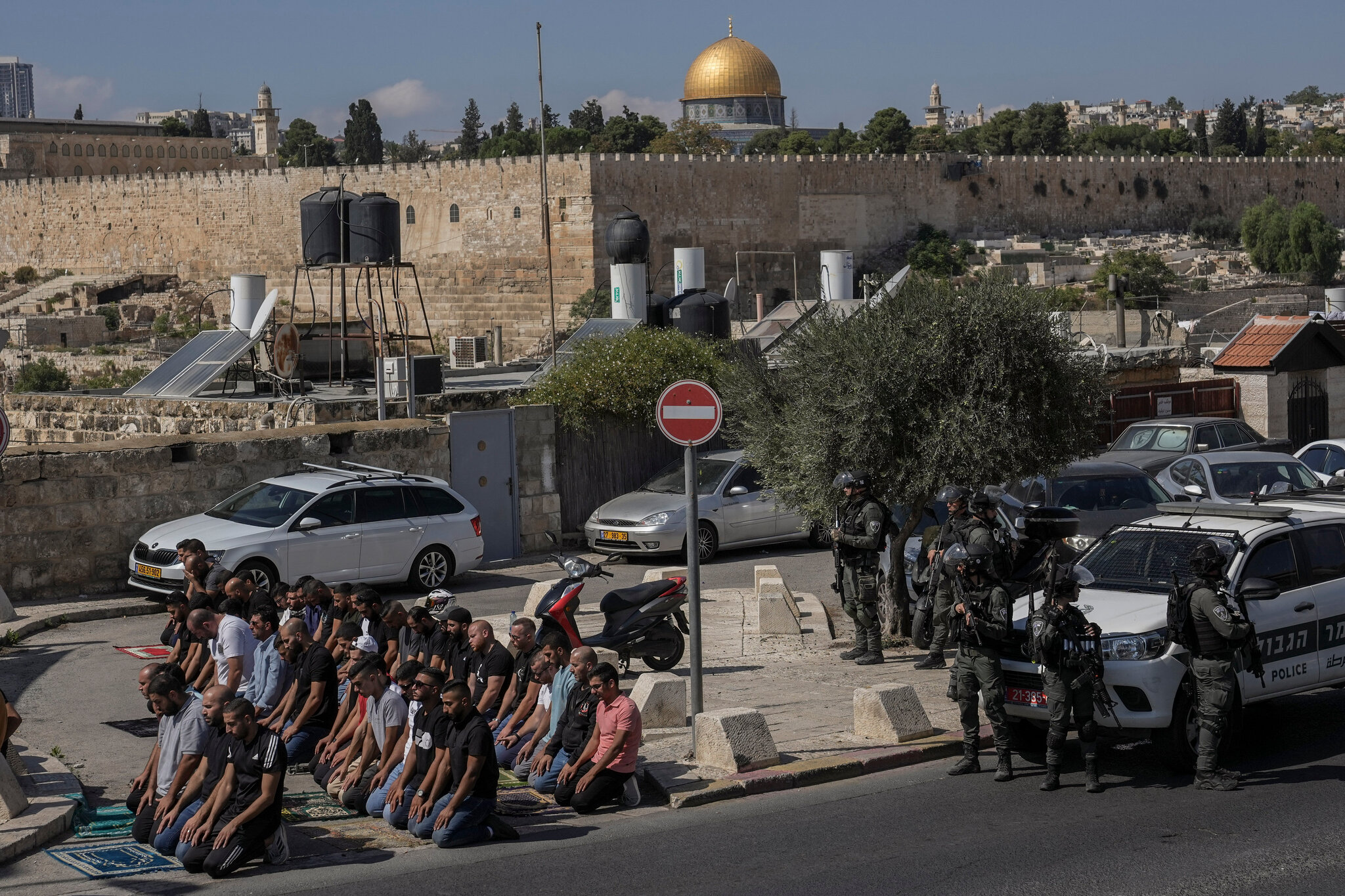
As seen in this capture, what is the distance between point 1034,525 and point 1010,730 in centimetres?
210

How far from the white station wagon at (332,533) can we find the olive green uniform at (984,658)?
6.79m

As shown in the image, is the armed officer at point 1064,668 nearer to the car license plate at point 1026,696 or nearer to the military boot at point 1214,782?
the car license plate at point 1026,696

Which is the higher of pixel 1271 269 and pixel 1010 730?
pixel 1271 269

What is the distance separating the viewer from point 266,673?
8.69 m

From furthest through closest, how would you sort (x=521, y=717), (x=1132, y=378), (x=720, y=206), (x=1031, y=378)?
(x=720, y=206)
(x=1132, y=378)
(x=1031, y=378)
(x=521, y=717)

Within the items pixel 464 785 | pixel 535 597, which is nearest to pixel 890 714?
pixel 464 785

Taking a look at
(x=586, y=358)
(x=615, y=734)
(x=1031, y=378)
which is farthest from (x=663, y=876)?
(x=586, y=358)

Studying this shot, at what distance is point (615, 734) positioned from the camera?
24.8 ft

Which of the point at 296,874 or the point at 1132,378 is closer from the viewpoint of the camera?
the point at 296,874

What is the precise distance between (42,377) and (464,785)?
137 feet

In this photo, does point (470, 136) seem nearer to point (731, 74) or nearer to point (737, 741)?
point (731, 74)

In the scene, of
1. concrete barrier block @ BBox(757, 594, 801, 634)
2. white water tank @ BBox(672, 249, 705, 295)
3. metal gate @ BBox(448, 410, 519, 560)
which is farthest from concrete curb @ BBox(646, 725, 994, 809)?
white water tank @ BBox(672, 249, 705, 295)

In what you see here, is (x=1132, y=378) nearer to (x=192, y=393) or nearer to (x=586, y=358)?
(x=586, y=358)

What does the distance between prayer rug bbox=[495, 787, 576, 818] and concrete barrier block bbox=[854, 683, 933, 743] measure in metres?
1.99
